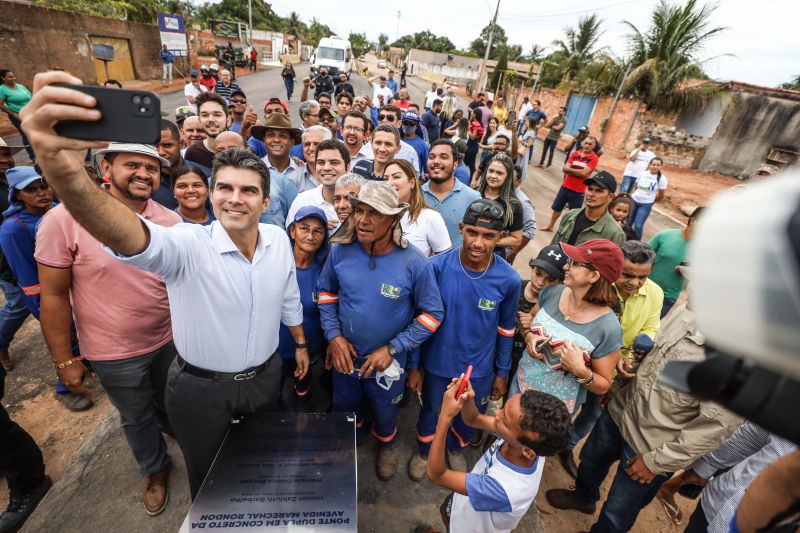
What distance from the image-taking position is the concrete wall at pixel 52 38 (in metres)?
11.9

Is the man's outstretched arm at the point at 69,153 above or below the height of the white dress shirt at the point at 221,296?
above

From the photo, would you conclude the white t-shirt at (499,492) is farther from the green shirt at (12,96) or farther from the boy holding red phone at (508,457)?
the green shirt at (12,96)

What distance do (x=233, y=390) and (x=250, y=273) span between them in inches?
26.8

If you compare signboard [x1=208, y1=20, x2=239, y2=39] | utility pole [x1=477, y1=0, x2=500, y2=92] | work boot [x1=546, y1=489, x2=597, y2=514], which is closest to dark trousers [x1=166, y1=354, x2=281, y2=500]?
work boot [x1=546, y1=489, x2=597, y2=514]

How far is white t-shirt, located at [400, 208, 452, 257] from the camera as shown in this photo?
3.24m

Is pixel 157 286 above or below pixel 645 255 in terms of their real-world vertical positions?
below

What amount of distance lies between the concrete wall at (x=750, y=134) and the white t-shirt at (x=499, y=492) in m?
23.2

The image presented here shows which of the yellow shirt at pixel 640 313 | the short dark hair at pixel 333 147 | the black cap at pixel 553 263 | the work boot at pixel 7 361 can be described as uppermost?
the short dark hair at pixel 333 147

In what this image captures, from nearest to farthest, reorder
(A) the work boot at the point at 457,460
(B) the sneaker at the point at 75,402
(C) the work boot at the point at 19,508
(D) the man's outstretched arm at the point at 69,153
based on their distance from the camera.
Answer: (D) the man's outstretched arm at the point at 69,153 → (C) the work boot at the point at 19,508 → (A) the work boot at the point at 457,460 → (B) the sneaker at the point at 75,402

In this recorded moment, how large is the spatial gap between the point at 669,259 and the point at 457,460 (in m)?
3.05

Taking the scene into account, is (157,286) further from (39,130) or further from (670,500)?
(670,500)

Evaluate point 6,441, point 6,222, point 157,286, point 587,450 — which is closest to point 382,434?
point 587,450

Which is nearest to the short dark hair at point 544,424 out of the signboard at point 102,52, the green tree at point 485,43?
the signboard at point 102,52

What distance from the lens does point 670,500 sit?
2980 mm
